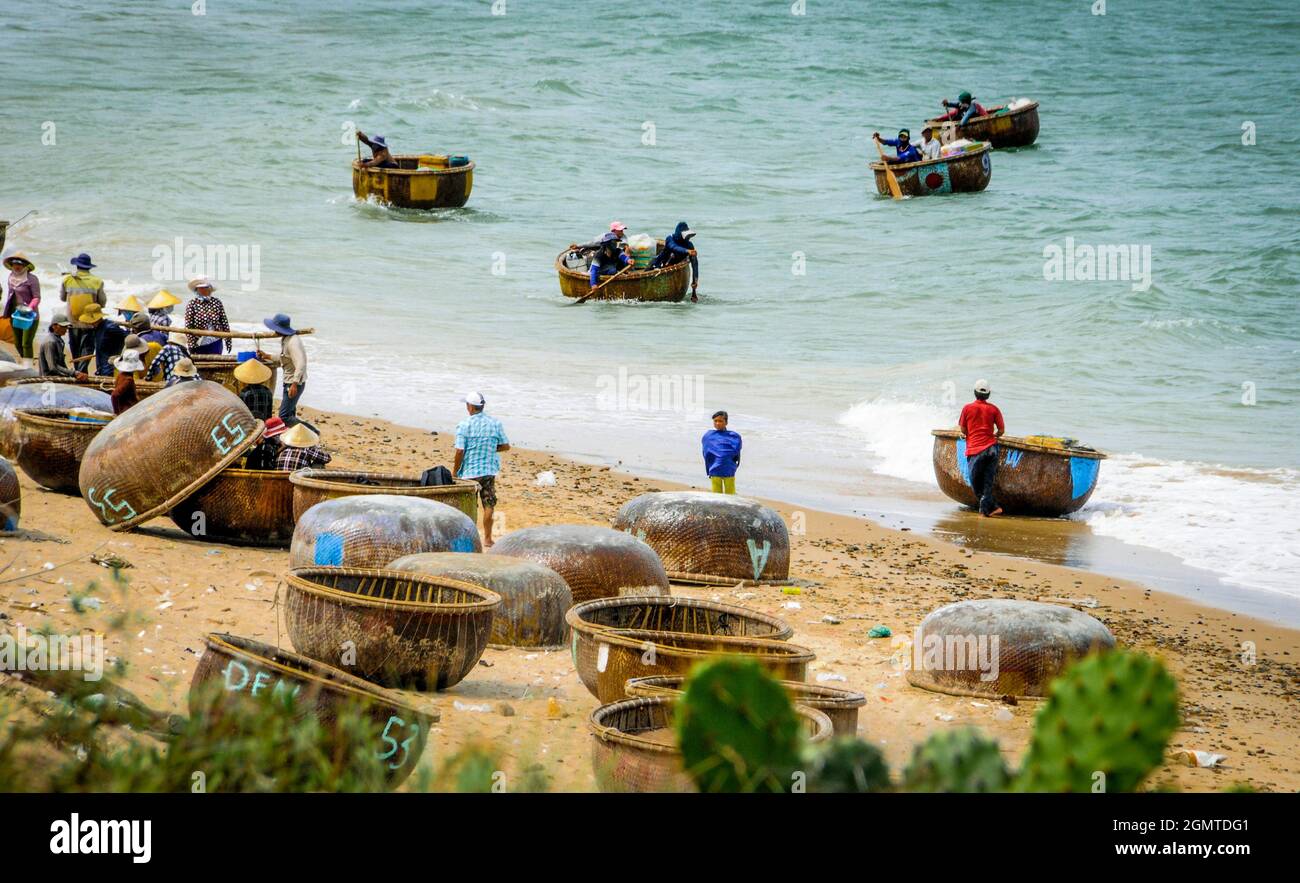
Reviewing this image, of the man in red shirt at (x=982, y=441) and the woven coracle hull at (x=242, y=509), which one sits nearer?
the woven coracle hull at (x=242, y=509)

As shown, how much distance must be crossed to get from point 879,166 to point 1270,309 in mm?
11248

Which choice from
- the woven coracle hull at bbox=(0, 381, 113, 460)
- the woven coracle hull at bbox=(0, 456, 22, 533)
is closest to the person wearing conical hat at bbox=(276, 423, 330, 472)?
the woven coracle hull at bbox=(0, 456, 22, 533)

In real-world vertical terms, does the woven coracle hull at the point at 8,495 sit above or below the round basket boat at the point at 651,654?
above

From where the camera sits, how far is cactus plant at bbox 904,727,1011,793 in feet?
9.72

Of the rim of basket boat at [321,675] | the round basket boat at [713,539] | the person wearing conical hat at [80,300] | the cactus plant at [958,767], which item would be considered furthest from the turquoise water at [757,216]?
the cactus plant at [958,767]

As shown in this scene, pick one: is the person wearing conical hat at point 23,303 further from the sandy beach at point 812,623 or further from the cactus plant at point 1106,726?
the cactus plant at point 1106,726

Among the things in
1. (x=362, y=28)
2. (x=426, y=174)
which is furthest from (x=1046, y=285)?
(x=362, y=28)

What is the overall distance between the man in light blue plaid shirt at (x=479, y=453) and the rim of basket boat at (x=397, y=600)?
3.21 meters

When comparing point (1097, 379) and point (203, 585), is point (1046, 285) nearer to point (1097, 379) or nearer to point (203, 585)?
point (1097, 379)

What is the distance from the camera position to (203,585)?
9367 mm

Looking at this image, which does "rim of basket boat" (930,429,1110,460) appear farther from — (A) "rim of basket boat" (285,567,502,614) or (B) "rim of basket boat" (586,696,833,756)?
(B) "rim of basket boat" (586,696,833,756)

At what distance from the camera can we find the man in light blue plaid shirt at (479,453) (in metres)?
11.7

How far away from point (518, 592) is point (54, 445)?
4.86 m
